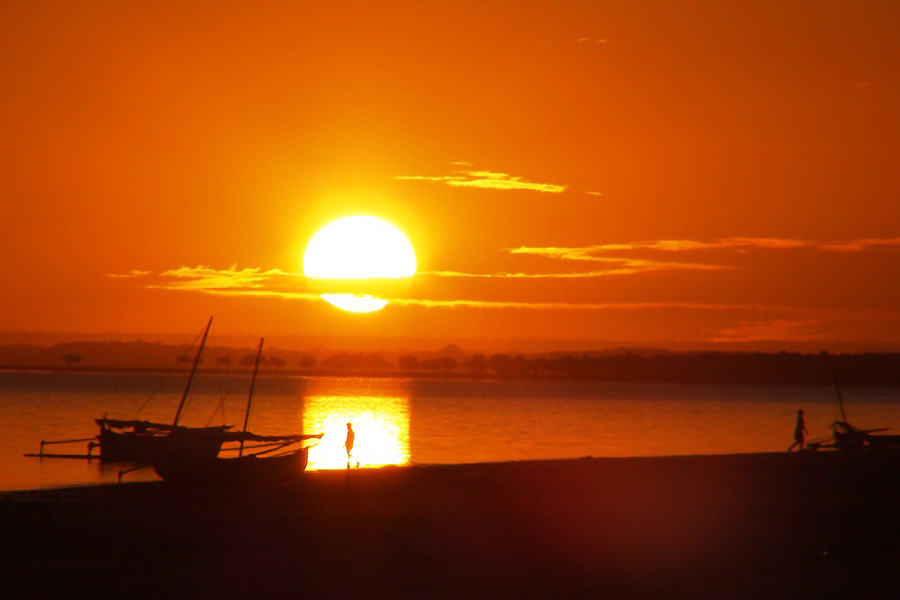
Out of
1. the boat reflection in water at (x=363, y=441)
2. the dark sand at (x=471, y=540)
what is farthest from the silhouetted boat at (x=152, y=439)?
the dark sand at (x=471, y=540)

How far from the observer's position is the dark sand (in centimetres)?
1672

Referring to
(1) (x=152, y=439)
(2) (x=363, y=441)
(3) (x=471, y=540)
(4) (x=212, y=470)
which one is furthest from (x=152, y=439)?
(3) (x=471, y=540)

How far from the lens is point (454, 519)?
→ 80.2 feet

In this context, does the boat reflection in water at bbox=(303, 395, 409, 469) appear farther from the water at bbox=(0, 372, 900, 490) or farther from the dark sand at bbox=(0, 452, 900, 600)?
the dark sand at bbox=(0, 452, 900, 600)

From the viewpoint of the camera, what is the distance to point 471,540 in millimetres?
21328

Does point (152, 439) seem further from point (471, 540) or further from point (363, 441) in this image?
point (471, 540)

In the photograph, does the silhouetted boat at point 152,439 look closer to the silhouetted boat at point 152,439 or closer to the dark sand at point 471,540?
the silhouetted boat at point 152,439

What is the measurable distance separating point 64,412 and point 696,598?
98290 mm

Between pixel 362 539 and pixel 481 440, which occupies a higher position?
pixel 481 440

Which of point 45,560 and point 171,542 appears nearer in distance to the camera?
point 45,560

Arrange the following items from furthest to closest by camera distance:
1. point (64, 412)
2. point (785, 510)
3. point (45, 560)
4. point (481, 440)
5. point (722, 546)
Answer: point (64, 412)
point (481, 440)
point (785, 510)
point (722, 546)
point (45, 560)

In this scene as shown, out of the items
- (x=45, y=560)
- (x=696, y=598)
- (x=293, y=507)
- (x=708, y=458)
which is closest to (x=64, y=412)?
(x=708, y=458)

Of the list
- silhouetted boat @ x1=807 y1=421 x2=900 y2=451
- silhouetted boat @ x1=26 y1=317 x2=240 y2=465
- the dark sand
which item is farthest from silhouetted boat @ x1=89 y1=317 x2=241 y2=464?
silhouetted boat @ x1=807 y1=421 x2=900 y2=451

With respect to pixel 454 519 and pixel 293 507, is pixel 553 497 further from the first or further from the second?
pixel 293 507
